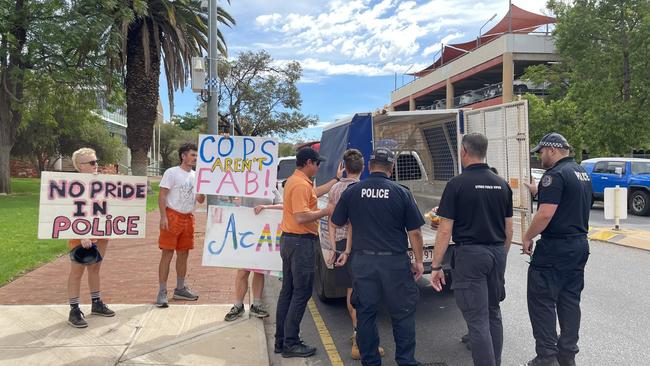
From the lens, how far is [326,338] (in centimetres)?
512

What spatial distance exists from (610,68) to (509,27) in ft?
72.7

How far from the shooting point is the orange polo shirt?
4387mm

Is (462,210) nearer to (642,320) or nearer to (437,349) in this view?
(437,349)

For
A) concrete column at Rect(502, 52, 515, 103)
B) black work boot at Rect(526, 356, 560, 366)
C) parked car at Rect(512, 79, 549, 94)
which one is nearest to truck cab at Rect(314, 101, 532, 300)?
black work boot at Rect(526, 356, 560, 366)

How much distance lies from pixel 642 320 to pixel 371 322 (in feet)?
11.6

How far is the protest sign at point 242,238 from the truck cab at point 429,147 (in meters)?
0.58

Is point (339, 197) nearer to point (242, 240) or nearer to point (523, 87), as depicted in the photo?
point (242, 240)

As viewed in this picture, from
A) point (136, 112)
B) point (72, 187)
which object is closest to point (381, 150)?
point (72, 187)

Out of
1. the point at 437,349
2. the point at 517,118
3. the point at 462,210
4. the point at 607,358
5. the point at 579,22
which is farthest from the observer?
the point at 579,22

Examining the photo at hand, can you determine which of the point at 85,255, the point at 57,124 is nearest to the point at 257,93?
the point at 57,124

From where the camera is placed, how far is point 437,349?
4770 millimetres

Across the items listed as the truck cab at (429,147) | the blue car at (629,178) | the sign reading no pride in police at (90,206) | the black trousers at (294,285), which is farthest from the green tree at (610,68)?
the sign reading no pride in police at (90,206)

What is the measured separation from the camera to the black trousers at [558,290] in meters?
4.03

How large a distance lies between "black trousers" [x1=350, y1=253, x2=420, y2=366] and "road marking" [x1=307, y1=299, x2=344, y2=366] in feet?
2.43
